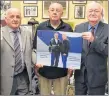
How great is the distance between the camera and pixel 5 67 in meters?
2.00

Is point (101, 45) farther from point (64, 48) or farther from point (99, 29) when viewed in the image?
point (64, 48)

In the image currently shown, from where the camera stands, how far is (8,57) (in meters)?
1.98

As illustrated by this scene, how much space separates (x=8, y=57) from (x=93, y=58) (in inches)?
30.0

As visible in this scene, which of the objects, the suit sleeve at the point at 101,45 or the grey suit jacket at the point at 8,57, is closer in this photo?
the suit sleeve at the point at 101,45

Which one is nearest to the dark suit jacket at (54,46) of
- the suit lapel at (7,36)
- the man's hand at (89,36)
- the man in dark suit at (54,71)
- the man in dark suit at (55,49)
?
the man in dark suit at (55,49)

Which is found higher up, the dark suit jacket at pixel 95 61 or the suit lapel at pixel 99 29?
the suit lapel at pixel 99 29

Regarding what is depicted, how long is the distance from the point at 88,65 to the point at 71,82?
0.33 metres

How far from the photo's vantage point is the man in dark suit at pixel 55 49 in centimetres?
199

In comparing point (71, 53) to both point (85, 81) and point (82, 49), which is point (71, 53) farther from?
point (85, 81)

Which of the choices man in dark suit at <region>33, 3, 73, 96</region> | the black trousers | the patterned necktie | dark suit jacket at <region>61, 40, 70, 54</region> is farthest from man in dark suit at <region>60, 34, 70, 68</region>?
the patterned necktie

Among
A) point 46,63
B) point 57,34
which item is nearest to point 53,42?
point 57,34

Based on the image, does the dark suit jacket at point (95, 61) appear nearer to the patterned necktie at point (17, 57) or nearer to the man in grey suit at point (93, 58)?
the man in grey suit at point (93, 58)

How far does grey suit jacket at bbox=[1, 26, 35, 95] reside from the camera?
1979 mm

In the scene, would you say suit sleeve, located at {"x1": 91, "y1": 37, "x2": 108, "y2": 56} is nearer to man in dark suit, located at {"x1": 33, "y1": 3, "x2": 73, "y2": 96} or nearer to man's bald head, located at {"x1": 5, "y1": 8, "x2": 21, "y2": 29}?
man in dark suit, located at {"x1": 33, "y1": 3, "x2": 73, "y2": 96}
